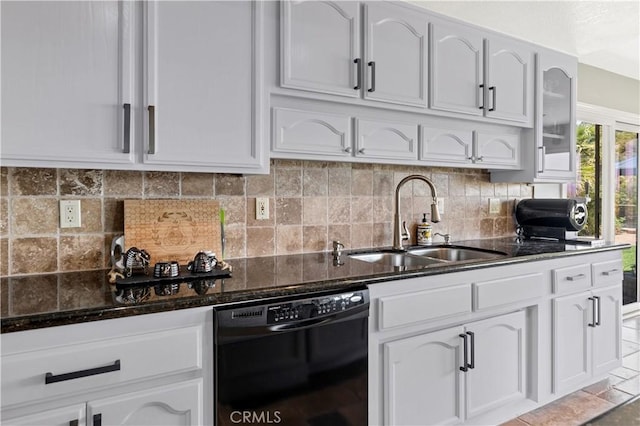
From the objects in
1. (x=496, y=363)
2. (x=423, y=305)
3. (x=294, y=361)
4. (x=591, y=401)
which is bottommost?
(x=591, y=401)

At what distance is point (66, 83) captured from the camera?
4.53ft

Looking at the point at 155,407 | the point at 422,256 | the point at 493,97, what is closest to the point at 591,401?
the point at 422,256

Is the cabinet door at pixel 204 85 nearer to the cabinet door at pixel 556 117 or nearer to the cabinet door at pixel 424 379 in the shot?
the cabinet door at pixel 424 379

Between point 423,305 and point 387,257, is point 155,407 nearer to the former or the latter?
point 423,305

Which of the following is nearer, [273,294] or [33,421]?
[33,421]

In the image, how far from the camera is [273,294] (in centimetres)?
137

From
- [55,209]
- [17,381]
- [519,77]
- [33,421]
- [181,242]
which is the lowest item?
[33,421]

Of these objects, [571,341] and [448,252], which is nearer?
[571,341]

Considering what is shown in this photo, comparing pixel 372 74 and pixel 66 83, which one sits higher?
pixel 372 74

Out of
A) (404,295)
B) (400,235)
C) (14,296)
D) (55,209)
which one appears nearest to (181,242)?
(55,209)

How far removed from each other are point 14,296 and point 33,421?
406 millimetres

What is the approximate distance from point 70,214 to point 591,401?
297 cm

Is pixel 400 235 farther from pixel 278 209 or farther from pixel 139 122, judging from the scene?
pixel 139 122

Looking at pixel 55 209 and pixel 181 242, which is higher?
pixel 55 209
